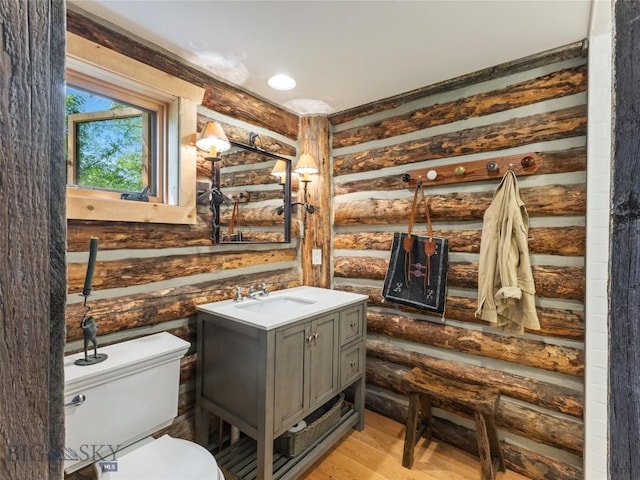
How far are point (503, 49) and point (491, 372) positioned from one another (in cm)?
194

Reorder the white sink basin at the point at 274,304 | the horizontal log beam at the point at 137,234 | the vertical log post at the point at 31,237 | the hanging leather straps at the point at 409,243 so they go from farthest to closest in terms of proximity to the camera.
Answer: the hanging leather straps at the point at 409,243 → the white sink basin at the point at 274,304 → the horizontal log beam at the point at 137,234 → the vertical log post at the point at 31,237

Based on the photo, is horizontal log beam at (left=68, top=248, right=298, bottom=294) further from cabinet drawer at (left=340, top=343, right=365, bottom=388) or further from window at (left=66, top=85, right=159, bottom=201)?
cabinet drawer at (left=340, top=343, right=365, bottom=388)

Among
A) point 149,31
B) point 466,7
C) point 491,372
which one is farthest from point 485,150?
point 149,31

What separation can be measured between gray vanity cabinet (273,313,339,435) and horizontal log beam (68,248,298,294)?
71cm

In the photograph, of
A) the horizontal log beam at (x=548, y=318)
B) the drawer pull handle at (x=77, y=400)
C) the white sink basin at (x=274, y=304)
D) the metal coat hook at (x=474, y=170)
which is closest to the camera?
the drawer pull handle at (x=77, y=400)

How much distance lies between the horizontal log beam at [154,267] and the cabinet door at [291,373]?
719 mm

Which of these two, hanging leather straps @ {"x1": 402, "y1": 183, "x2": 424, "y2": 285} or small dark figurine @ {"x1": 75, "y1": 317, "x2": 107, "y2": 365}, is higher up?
hanging leather straps @ {"x1": 402, "y1": 183, "x2": 424, "y2": 285}

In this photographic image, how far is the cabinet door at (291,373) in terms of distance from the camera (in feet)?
5.15

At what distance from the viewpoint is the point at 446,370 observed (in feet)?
7.07

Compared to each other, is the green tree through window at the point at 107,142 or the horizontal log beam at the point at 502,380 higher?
the green tree through window at the point at 107,142

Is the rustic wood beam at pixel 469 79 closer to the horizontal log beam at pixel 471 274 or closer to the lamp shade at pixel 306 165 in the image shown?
the lamp shade at pixel 306 165

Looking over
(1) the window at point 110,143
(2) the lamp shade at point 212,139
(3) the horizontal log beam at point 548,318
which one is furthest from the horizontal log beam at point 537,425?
(1) the window at point 110,143

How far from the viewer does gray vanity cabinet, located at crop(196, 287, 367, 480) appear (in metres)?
1.54

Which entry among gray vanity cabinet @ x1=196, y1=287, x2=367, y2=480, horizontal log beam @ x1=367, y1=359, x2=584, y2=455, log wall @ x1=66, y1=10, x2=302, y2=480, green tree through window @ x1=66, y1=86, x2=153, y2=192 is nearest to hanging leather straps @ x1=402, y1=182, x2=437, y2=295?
gray vanity cabinet @ x1=196, y1=287, x2=367, y2=480
